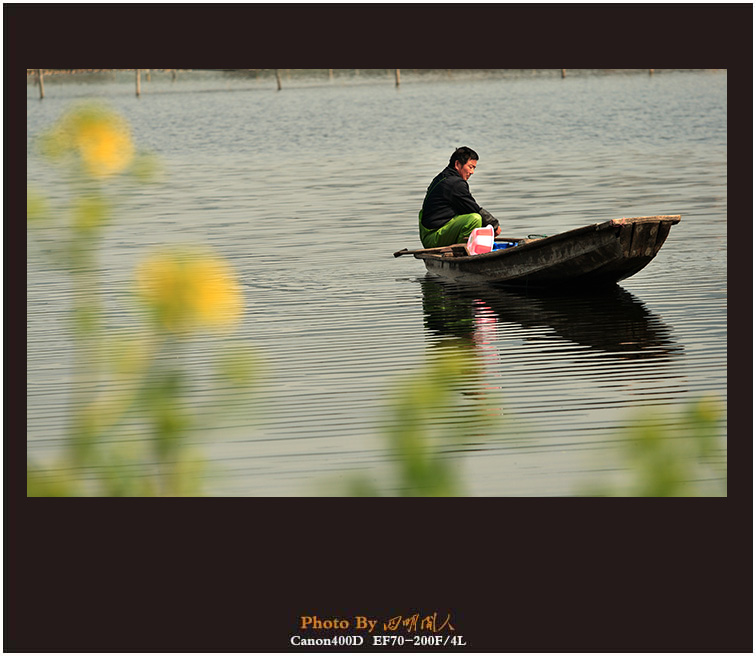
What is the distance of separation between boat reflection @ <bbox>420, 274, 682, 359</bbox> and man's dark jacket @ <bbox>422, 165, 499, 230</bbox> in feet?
3.04

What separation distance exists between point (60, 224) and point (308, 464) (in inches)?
207

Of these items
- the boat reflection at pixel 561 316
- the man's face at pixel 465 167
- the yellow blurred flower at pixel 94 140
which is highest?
the man's face at pixel 465 167

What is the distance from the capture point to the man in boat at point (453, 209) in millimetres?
14156

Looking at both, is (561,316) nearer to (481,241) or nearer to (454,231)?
(481,241)

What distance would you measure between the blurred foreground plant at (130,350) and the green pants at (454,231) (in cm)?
1253

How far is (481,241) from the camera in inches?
559

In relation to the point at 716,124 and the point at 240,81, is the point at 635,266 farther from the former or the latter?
the point at 240,81

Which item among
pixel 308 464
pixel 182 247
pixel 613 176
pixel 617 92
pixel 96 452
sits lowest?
pixel 308 464

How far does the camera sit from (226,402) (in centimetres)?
209

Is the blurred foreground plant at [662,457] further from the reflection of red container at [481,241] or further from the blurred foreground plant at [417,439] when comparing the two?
the reflection of red container at [481,241]

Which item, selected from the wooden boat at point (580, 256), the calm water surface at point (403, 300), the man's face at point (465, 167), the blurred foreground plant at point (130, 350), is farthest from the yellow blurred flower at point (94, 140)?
the man's face at point (465, 167)

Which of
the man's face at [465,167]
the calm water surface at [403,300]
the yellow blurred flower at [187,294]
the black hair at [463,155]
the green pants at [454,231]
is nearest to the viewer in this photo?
the yellow blurred flower at [187,294]

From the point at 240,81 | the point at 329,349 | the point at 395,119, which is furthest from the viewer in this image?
the point at 240,81

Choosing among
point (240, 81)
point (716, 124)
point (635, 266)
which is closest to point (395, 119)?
point (716, 124)
